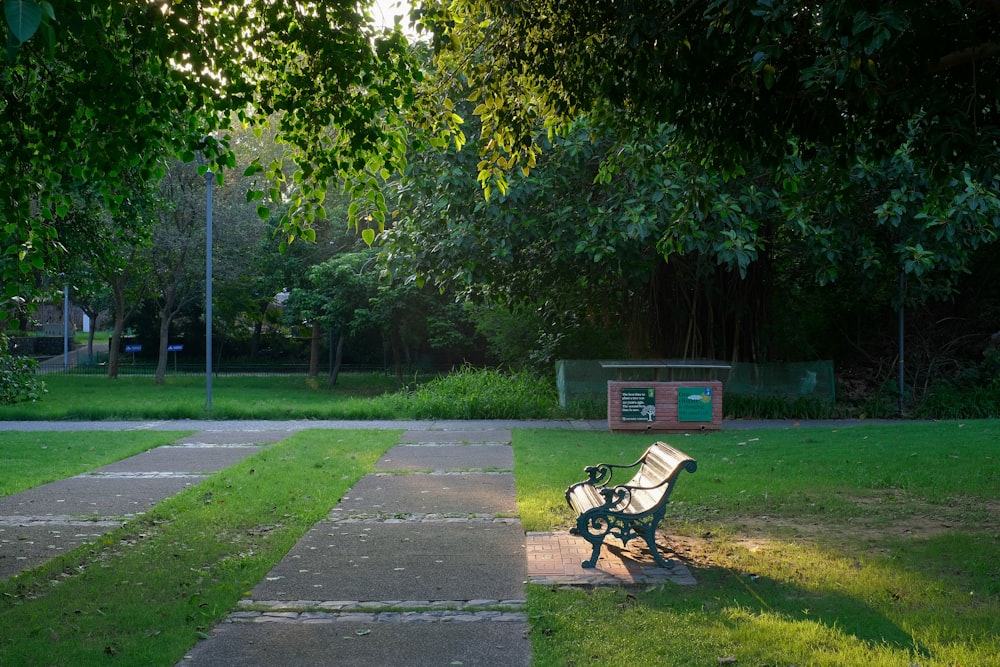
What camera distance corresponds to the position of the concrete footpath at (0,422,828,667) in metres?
5.20

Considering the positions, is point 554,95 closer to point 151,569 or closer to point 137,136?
point 137,136

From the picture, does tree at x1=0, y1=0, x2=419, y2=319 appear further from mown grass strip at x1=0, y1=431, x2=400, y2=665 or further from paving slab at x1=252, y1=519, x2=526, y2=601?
paving slab at x1=252, y1=519, x2=526, y2=601

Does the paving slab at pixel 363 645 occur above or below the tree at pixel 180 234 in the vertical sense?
below

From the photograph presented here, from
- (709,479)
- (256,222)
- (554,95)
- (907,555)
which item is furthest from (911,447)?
(256,222)

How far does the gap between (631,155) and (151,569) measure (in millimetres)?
5913

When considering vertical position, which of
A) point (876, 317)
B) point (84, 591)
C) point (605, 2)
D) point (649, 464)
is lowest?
point (84, 591)

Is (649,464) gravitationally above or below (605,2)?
below

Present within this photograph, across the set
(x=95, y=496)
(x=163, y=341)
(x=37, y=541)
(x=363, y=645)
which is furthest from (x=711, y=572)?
(x=163, y=341)

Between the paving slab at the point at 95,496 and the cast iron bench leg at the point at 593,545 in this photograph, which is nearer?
the cast iron bench leg at the point at 593,545

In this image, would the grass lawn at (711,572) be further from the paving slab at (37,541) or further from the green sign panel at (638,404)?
the green sign panel at (638,404)

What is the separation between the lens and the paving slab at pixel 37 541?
7.22 m

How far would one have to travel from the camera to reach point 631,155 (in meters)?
9.59

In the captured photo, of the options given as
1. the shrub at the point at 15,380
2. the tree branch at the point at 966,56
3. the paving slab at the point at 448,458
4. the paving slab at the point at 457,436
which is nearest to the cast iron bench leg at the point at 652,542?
the tree branch at the point at 966,56

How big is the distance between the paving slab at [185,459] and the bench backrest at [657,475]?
651cm
